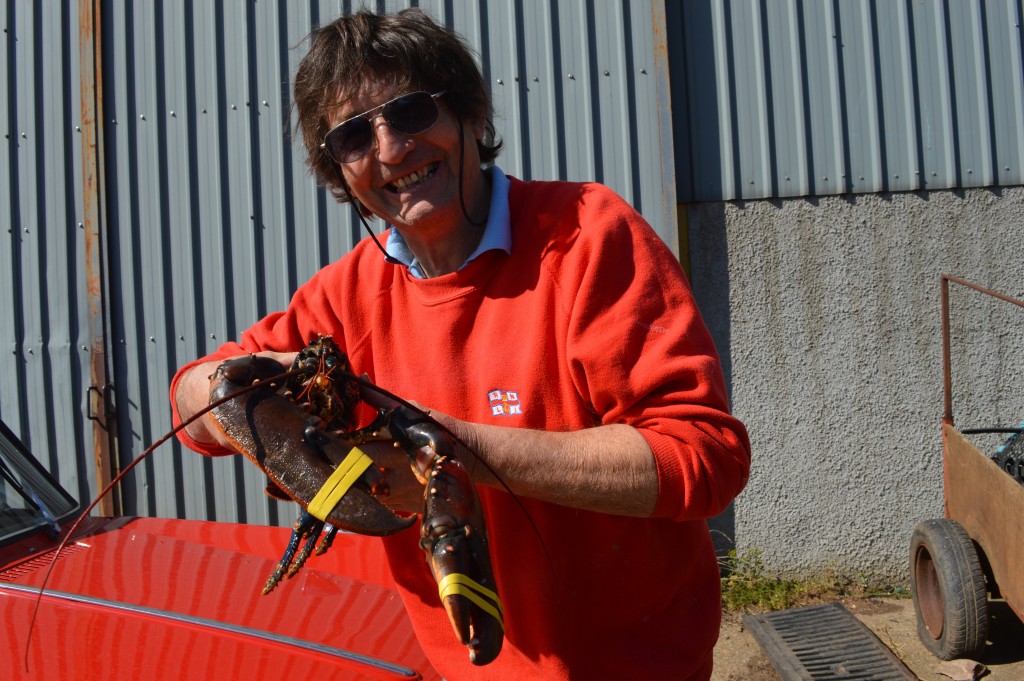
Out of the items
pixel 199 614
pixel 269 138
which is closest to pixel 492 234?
pixel 199 614

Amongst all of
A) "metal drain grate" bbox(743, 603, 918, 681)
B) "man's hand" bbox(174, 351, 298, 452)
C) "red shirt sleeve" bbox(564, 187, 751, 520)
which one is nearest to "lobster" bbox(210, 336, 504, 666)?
"man's hand" bbox(174, 351, 298, 452)

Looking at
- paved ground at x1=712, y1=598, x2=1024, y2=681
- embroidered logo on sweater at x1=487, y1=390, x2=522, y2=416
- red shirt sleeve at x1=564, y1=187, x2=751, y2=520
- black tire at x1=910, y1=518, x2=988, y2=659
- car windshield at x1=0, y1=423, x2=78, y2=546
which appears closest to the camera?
red shirt sleeve at x1=564, y1=187, x2=751, y2=520

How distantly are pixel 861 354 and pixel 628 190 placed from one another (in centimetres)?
175

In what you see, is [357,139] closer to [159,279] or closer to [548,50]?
[548,50]

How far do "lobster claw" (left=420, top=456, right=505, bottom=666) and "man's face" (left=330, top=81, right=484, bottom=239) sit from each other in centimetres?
74

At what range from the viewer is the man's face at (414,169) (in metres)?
1.97

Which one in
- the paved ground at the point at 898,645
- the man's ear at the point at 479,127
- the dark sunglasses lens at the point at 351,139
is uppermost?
the man's ear at the point at 479,127

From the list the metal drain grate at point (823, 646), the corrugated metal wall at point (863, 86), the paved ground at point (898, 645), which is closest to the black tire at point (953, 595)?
the paved ground at point (898, 645)

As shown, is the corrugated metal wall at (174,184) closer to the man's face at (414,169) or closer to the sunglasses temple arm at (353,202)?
the sunglasses temple arm at (353,202)

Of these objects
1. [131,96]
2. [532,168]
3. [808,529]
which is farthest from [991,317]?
[131,96]

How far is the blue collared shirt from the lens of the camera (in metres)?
1.92

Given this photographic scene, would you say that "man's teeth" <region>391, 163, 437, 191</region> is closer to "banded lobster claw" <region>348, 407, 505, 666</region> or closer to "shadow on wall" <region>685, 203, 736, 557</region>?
"banded lobster claw" <region>348, 407, 505, 666</region>

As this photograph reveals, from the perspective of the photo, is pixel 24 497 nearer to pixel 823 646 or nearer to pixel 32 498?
pixel 32 498

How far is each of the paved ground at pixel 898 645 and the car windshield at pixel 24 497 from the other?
3.22 meters
